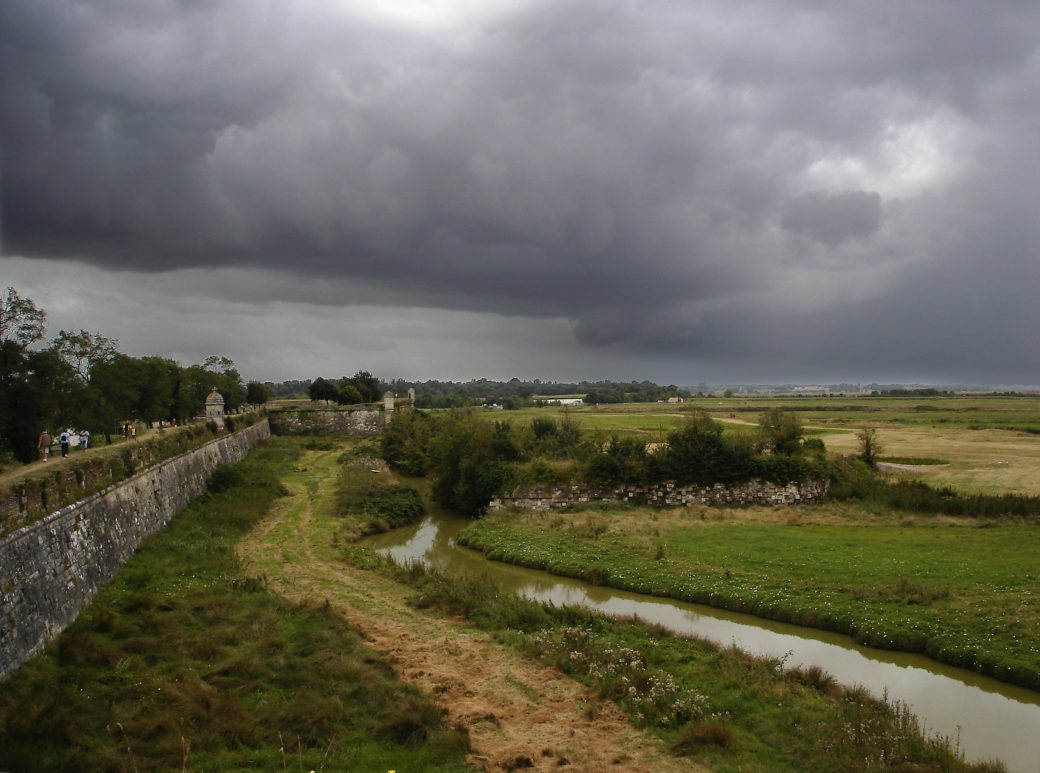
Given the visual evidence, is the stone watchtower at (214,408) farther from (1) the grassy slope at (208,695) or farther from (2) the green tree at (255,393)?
(2) the green tree at (255,393)

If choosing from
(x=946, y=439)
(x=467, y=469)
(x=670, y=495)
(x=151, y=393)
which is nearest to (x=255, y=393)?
(x=151, y=393)

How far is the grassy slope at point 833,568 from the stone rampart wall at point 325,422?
37.5 meters

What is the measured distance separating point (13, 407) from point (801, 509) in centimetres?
3084

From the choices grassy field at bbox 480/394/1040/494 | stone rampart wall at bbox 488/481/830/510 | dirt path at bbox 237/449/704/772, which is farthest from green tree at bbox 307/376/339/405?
dirt path at bbox 237/449/704/772

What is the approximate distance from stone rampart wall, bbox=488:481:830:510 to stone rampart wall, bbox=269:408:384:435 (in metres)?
35.1

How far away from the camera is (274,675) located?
1154cm

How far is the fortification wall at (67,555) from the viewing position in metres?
10.4

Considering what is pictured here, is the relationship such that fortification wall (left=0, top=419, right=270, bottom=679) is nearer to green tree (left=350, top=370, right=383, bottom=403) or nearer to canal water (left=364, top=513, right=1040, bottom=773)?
canal water (left=364, top=513, right=1040, bottom=773)

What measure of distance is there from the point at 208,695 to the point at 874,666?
1342 cm

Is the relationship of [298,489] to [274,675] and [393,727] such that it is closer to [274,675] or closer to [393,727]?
[274,675]

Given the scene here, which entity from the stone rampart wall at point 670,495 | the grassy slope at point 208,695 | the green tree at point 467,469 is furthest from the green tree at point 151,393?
the grassy slope at point 208,695

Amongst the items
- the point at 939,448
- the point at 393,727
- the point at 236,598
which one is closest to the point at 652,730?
the point at 393,727

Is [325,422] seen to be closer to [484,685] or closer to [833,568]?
[833,568]

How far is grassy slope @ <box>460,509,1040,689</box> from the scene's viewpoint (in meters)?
14.3
